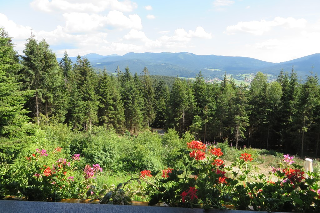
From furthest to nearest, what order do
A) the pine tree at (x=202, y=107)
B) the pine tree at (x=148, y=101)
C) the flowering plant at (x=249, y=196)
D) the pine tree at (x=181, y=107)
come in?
the pine tree at (x=148, y=101), the pine tree at (x=181, y=107), the pine tree at (x=202, y=107), the flowering plant at (x=249, y=196)

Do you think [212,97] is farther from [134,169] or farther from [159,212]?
[159,212]

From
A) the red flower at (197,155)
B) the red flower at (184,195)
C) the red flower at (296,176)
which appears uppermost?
the red flower at (296,176)

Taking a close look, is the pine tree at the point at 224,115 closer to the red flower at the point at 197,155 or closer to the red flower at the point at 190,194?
the red flower at the point at 197,155

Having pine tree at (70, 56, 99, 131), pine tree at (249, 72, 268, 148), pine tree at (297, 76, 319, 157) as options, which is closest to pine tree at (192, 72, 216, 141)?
pine tree at (249, 72, 268, 148)

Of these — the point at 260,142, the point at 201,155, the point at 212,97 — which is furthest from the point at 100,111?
the point at 201,155

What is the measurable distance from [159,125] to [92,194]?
5137cm

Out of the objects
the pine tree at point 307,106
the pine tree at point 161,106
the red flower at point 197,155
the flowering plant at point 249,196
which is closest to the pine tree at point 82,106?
the pine tree at point 161,106

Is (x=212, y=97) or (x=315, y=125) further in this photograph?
(x=212, y=97)

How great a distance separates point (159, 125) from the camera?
54.2 metres

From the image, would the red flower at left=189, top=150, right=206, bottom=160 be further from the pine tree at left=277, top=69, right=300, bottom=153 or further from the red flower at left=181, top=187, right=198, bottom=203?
the pine tree at left=277, top=69, right=300, bottom=153

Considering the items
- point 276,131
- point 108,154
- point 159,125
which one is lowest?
point 159,125

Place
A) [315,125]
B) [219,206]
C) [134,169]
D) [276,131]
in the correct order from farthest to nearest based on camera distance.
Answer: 1. [276,131]
2. [315,125]
3. [134,169]
4. [219,206]

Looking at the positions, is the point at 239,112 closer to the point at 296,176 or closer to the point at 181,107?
the point at 181,107

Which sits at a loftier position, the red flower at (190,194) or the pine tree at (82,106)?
the red flower at (190,194)
